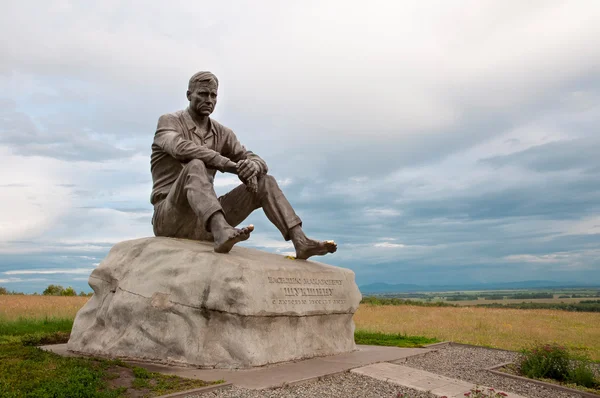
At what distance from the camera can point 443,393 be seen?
19.1 ft

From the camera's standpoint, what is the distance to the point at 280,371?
20.6 feet

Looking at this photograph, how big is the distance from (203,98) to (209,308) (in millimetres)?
3429

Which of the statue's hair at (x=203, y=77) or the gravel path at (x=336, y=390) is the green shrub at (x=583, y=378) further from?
the statue's hair at (x=203, y=77)

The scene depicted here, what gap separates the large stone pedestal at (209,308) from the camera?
6508 millimetres

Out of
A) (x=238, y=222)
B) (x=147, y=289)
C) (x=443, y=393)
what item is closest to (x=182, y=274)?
(x=147, y=289)

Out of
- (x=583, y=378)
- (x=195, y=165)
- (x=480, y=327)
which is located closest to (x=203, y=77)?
(x=195, y=165)

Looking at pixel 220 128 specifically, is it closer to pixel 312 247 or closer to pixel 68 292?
pixel 312 247

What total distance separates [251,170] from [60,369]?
353 centimetres

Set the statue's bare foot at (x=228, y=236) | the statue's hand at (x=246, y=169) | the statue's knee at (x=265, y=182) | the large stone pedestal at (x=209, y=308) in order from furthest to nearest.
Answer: the statue's knee at (x=265, y=182)
the statue's hand at (x=246, y=169)
the statue's bare foot at (x=228, y=236)
the large stone pedestal at (x=209, y=308)

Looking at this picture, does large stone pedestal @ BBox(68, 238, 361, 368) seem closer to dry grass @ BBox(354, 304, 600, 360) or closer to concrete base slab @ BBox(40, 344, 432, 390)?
concrete base slab @ BBox(40, 344, 432, 390)

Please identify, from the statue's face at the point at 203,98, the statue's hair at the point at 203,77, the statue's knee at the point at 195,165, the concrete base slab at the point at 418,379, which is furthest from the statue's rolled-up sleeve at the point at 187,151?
the concrete base slab at the point at 418,379

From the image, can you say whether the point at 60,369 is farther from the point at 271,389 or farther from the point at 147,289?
the point at 271,389

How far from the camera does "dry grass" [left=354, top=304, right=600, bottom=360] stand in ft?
37.0

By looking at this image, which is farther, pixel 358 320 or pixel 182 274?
pixel 358 320
